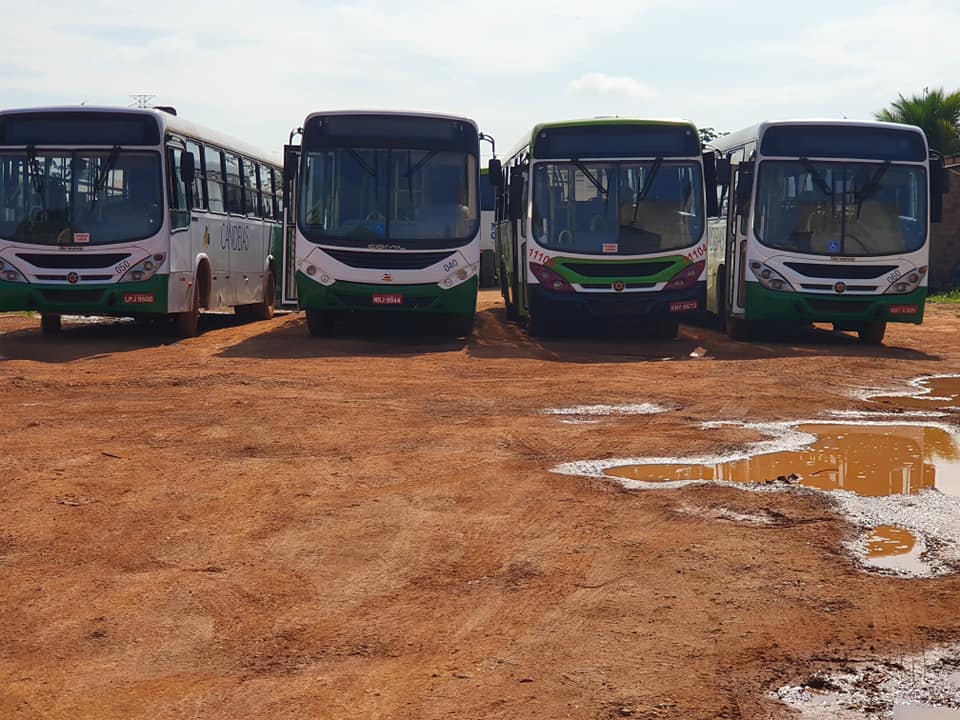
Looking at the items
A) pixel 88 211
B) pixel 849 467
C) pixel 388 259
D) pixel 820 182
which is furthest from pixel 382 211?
pixel 849 467

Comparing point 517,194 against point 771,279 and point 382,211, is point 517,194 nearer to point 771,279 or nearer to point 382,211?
point 382,211

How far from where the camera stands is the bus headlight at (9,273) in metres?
17.8

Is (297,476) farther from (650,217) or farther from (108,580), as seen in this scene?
(650,217)

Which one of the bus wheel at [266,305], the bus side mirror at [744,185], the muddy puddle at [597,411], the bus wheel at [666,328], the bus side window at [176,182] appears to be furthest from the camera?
the bus wheel at [266,305]

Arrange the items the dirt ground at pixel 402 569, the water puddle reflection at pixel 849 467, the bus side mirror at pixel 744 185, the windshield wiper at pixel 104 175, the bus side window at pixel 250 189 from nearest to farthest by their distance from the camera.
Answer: the dirt ground at pixel 402 569, the water puddle reflection at pixel 849 467, the windshield wiper at pixel 104 175, the bus side mirror at pixel 744 185, the bus side window at pixel 250 189

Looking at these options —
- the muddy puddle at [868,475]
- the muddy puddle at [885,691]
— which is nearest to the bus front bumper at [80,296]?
the muddy puddle at [868,475]

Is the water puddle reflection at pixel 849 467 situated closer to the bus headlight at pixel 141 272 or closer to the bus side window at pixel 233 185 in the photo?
the bus headlight at pixel 141 272

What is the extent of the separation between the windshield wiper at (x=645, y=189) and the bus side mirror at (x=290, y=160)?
4.51 m

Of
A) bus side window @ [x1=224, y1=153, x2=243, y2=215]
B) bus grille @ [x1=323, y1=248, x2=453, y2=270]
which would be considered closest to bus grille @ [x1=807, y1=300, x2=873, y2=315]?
bus grille @ [x1=323, y1=248, x2=453, y2=270]

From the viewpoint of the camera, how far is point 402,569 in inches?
252

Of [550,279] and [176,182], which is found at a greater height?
[176,182]

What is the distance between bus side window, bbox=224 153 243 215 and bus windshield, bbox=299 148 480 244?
342 centimetres

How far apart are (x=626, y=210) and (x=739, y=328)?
8.18 feet

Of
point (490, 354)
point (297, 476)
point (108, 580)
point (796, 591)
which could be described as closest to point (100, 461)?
point (297, 476)
